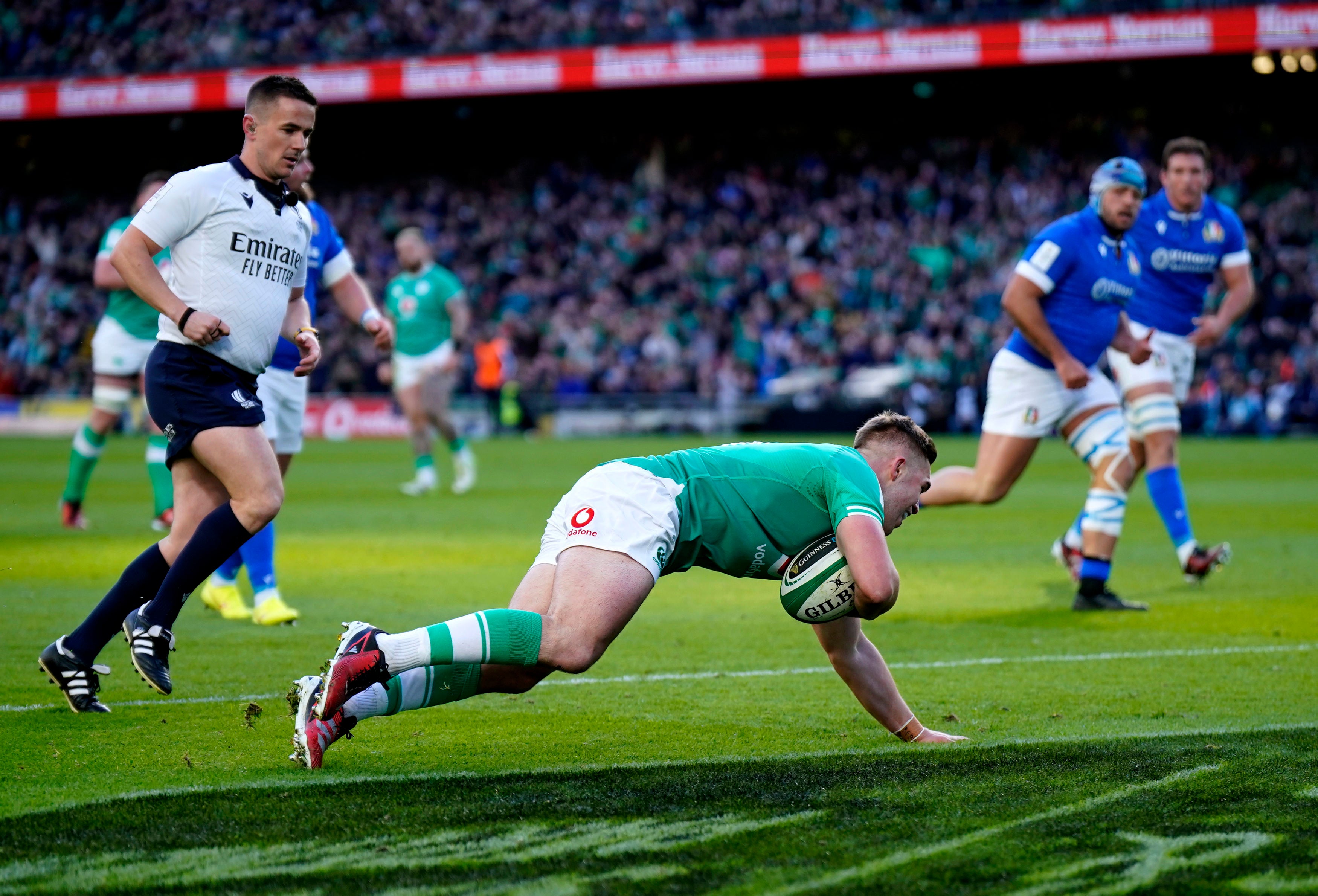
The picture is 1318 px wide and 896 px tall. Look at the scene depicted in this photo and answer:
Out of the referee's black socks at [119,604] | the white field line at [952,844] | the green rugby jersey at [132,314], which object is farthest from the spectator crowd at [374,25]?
the white field line at [952,844]

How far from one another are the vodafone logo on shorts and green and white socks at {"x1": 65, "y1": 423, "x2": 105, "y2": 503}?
8359 millimetres

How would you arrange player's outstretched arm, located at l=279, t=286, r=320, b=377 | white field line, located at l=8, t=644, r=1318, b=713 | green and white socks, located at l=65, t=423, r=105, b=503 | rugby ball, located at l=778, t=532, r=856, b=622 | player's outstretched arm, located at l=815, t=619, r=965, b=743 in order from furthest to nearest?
green and white socks, located at l=65, t=423, r=105, b=503 → player's outstretched arm, located at l=279, t=286, r=320, b=377 → white field line, located at l=8, t=644, r=1318, b=713 → player's outstretched arm, located at l=815, t=619, r=965, b=743 → rugby ball, located at l=778, t=532, r=856, b=622

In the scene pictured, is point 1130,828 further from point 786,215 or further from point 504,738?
point 786,215

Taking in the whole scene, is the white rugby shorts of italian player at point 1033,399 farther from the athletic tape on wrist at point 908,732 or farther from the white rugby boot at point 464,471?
the white rugby boot at point 464,471

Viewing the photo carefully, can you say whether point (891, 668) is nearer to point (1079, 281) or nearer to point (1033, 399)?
point (1033, 399)

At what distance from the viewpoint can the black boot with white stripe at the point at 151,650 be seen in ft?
17.5

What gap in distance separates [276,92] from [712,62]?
3063 cm

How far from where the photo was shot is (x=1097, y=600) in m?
8.37

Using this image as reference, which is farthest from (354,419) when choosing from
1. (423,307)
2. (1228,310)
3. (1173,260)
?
(1173,260)

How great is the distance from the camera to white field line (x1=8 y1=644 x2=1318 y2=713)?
Answer: 5707mm

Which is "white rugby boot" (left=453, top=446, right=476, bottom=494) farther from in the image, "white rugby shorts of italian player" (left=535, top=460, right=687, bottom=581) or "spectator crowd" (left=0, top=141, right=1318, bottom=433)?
"spectator crowd" (left=0, top=141, right=1318, bottom=433)

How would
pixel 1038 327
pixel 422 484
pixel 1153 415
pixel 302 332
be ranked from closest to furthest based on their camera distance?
pixel 302 332
pixel 1038 327
pixel 1153 415
pixel 422 484

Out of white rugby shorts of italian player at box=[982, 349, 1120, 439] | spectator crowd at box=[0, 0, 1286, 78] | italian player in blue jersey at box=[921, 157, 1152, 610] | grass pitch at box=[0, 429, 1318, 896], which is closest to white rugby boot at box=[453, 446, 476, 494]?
grass pitch at box=[0, 429, 1318, 896]

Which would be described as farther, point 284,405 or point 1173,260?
point 1173,260
